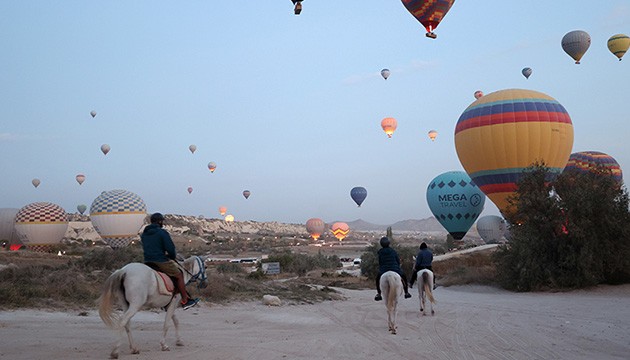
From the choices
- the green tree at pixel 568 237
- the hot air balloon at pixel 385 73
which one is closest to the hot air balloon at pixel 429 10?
the green tree at pixel 568 237

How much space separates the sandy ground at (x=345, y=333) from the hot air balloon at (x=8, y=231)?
58.3 metres

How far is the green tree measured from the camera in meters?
22.2

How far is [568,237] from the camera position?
2303 centimetres

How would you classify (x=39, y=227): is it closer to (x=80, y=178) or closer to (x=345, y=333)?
(x=80, y=178)

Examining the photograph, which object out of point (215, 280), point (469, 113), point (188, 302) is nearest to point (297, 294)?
point (215, 280)

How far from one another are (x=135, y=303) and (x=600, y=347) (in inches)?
328

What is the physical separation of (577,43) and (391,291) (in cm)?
4294

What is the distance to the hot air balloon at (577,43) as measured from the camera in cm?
4669

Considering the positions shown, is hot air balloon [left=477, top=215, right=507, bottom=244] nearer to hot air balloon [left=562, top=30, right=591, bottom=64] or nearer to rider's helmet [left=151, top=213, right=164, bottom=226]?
hot air balloon [left=562, top=30, right=591, bottom=64]

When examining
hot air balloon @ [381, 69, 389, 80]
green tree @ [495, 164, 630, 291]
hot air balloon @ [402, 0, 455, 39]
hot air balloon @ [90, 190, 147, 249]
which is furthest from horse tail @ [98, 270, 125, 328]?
hot air balloon @ [381, 69, 389, 80]

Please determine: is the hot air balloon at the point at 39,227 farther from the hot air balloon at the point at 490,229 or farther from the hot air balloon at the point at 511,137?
the hot air balloon at the point at 490,229

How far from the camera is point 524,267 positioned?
76.9 feet

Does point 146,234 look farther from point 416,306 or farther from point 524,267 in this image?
point 524,267

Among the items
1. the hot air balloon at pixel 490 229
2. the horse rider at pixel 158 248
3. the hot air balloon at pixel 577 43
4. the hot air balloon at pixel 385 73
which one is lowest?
the horse rider at pixel 158 248
